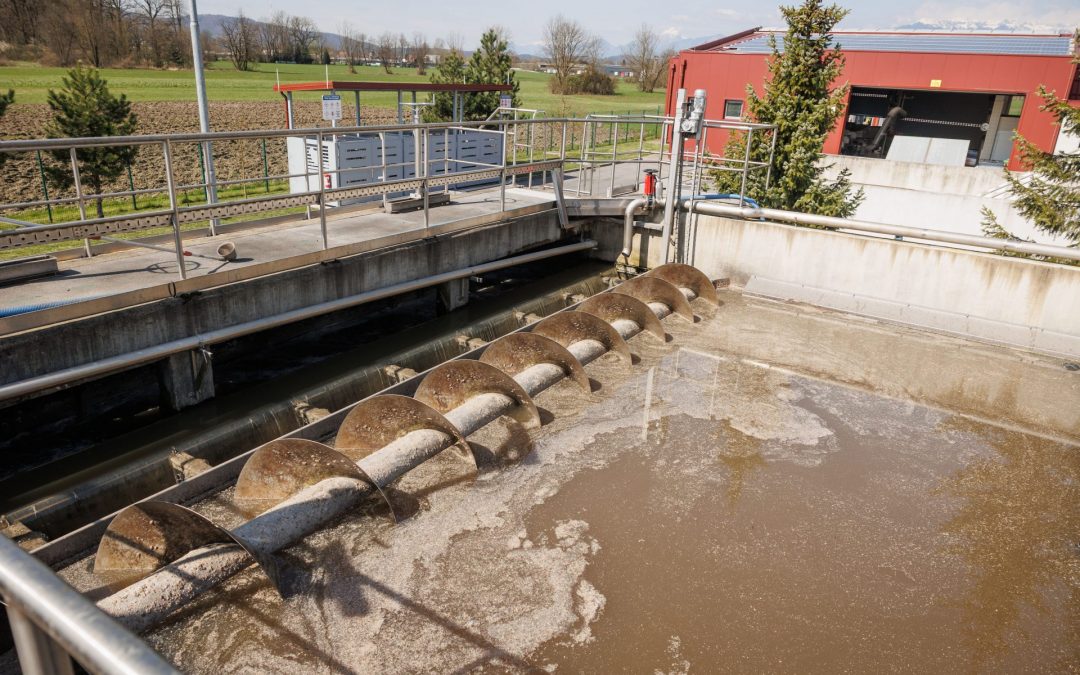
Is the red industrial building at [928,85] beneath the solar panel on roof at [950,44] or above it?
beneath

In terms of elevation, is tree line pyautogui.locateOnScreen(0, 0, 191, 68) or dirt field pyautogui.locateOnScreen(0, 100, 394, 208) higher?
tree line pyautogui.locateOnScreen(0, 0, 191, 68)

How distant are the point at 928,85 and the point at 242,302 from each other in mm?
22671

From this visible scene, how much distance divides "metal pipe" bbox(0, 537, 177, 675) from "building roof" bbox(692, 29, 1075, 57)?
23.8m

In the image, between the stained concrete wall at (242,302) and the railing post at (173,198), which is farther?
the railing post at (173,198)

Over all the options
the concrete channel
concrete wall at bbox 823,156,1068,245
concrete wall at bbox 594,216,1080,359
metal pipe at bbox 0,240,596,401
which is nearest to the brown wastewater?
the concrete channel

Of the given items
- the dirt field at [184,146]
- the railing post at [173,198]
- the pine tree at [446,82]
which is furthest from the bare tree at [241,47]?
the railing post at [173,198]

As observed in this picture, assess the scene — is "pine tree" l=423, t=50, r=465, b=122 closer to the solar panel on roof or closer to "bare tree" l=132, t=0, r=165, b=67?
the solar panel on roof

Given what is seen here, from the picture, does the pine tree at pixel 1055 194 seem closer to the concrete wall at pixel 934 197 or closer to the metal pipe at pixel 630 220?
the concrete wall at pixel 934 197

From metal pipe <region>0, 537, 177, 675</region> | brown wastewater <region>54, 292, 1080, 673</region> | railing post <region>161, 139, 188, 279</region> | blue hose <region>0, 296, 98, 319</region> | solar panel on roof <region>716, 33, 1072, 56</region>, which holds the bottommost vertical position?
brown wastewater <region>54, 292, 1080, 673</region>

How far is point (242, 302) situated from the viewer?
8.30 m

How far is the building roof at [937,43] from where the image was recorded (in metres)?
23.0

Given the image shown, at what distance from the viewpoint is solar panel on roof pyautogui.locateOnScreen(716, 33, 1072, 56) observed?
74.9ft

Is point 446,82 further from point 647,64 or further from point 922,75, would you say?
point 647,64

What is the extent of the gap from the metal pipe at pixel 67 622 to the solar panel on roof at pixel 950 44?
23648mm
